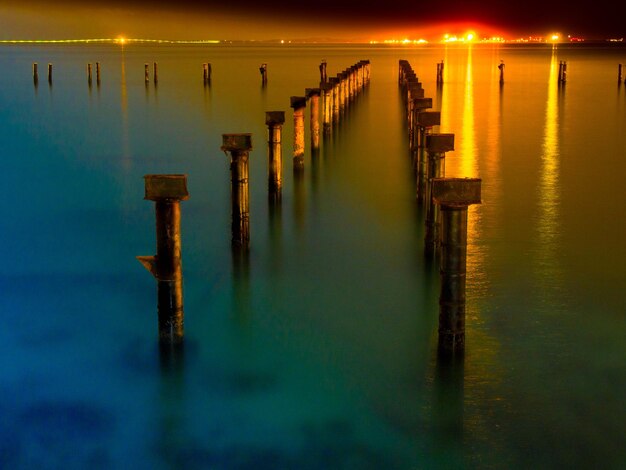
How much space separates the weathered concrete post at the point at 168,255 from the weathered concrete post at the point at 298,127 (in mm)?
7369

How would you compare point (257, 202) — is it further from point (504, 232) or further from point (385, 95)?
point (385, 95)

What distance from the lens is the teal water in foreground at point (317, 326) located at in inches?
203

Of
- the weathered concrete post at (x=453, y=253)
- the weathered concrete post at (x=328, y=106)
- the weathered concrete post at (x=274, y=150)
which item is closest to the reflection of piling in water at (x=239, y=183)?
the weathered concrete post at (x=274, y=150)

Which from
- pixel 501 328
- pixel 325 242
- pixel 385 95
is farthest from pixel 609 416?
pixel 385 95

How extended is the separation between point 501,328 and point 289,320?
4.89 ft

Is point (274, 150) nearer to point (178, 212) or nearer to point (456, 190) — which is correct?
point (178, 212)

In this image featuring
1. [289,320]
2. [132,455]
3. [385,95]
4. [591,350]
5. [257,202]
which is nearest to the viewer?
[132,455]

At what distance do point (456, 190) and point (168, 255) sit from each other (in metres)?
1.78

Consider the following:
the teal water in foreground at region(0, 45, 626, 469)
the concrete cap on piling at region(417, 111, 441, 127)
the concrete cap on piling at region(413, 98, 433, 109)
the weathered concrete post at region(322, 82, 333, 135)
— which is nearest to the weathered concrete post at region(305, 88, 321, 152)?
the teal water in foreground at region(0, 45, 626, 469)

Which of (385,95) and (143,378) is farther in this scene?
(385,95)

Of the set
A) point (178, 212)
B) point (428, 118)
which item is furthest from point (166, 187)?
point (428, 118)

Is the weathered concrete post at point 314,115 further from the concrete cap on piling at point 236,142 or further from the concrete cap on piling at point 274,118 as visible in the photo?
the concrete cap on piling at point 236,142

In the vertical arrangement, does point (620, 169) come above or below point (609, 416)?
above

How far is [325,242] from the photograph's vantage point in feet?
31.8
